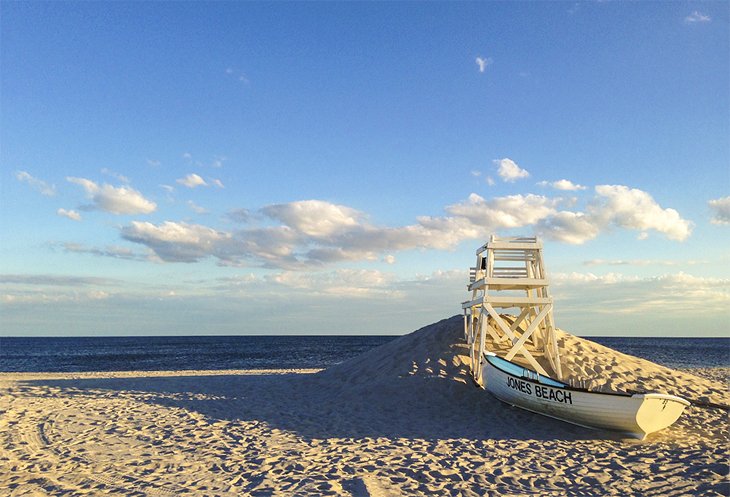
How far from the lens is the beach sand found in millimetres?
8711

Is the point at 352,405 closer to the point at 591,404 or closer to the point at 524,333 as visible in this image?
the point at 524,333

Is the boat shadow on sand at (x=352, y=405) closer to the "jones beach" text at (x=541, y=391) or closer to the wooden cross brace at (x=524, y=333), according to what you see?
the "jones beach" text at (x=541, y=391)

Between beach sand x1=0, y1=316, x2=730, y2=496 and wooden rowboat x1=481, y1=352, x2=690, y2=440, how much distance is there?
32cm

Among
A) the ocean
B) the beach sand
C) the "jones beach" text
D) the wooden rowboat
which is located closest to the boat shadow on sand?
the beach sand

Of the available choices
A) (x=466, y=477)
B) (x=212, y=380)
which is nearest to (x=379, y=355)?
(x=212, y=380)

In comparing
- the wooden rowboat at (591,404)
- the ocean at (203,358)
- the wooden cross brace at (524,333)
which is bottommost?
the ocean at (203,358)

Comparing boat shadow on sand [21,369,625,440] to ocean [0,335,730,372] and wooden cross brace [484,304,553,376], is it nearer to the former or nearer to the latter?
wooden cross brace [484,304,553,376]

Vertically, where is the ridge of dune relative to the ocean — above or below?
above

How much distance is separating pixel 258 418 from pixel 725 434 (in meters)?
11.8

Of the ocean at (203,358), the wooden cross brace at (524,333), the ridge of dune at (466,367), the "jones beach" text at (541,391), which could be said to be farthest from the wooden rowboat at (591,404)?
the ocean at (203,358)

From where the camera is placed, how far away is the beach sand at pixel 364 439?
8.71 metres

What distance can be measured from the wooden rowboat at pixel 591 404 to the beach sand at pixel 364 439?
0.32 meters

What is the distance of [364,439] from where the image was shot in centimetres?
1159

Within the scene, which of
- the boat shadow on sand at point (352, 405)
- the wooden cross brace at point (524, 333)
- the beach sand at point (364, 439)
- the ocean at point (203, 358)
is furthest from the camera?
the ocean at point (203, 358)
